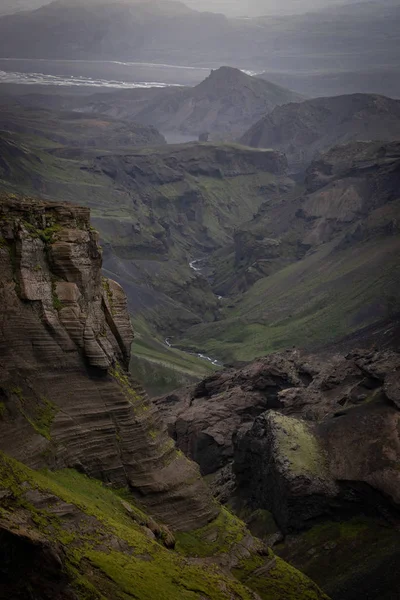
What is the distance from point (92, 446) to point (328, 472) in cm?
3512

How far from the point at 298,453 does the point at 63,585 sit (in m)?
54.9

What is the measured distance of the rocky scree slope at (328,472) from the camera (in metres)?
77.2

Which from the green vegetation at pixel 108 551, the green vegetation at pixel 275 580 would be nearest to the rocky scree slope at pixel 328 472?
the green vegetation at pixel 275 580

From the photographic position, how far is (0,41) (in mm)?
184375

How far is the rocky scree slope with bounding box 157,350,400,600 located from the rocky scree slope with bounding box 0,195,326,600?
1456 cm

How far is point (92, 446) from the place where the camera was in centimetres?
5753

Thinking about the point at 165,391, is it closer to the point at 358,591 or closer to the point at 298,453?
the point at 298,453

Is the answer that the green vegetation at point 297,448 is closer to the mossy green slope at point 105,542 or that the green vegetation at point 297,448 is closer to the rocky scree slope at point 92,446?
the rocky scree slope at point 92,446

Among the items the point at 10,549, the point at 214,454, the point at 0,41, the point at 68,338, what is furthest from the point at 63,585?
the point at 0,41

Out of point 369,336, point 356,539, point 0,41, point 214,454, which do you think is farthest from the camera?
point 0,41

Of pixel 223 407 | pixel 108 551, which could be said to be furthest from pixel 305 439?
pixel 108 551

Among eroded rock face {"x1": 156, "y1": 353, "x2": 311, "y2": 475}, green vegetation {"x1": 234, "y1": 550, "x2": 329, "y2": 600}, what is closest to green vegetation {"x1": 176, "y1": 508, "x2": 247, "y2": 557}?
green vegetation {"x1": 234, "y1": 550, "x2": 329, "y2": 600}

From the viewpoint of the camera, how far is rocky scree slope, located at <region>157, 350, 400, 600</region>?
77.2 m

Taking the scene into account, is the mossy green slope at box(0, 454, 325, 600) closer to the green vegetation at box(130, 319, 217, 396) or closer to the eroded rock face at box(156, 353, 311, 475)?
the eroded rock face at box(156, 353, 311, 475)
